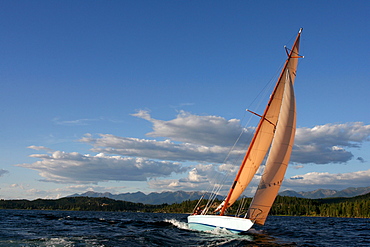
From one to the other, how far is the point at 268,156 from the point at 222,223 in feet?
27.0

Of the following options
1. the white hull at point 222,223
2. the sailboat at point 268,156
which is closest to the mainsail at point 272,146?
the sailboat at point 268,156

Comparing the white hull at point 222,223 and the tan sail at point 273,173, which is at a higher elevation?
the tan sail at point 273,173

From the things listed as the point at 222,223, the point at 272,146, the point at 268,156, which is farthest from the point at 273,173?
the point at 222,223

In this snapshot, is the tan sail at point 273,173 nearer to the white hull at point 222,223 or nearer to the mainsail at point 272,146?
the mainsail at point 272,146

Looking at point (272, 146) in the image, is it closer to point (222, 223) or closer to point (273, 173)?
point (273, 173)

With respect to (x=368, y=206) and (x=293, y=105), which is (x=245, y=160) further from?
(x=368, y=206)

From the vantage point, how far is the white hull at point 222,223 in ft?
97.6

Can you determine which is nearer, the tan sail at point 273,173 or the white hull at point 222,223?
the white hull at point 222,223

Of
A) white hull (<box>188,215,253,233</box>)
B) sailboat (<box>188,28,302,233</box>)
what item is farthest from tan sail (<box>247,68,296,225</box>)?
white hull (<box>188,215,253,233</box>)

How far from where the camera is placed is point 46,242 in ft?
89.4

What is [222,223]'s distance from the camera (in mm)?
30891

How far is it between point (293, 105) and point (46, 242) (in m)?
26.9

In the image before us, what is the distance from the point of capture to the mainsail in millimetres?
30500

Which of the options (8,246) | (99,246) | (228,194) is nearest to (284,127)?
(228,194)
